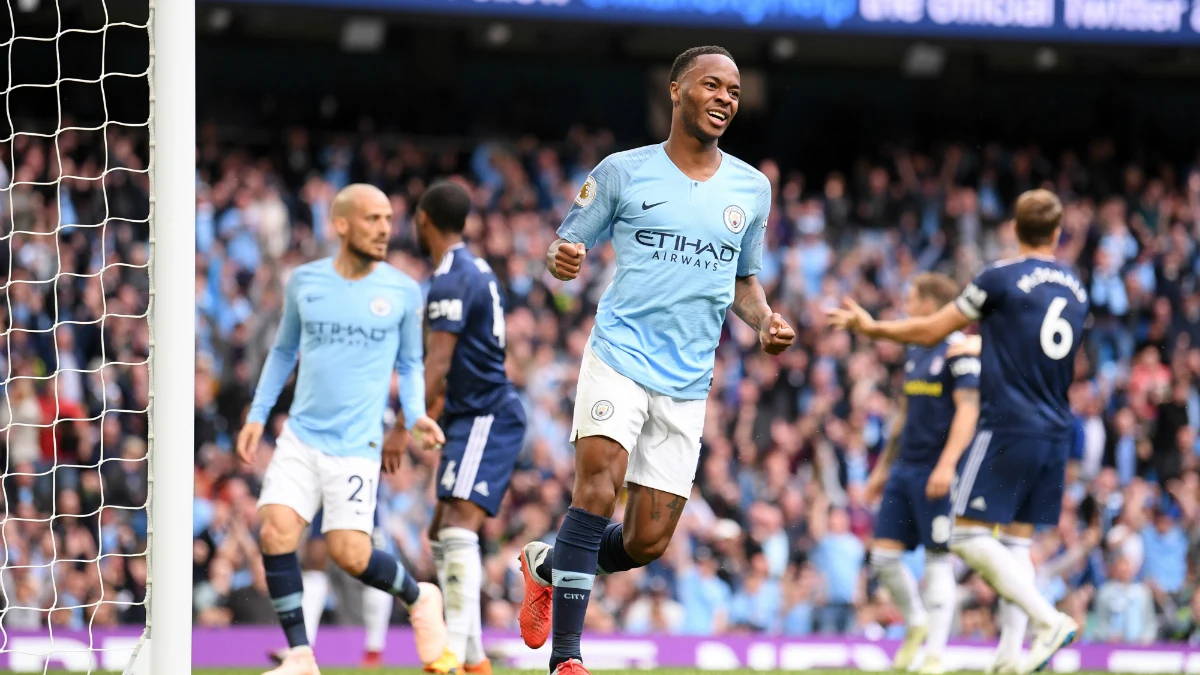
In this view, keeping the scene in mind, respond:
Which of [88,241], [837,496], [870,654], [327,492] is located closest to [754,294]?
[327,492]

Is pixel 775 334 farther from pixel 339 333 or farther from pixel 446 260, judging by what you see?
pixel 446 260

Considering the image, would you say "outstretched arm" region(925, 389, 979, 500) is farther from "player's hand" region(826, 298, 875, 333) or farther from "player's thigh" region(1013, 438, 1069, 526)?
"player's hand" region(826, 298, 875, 333)

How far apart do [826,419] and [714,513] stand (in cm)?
209

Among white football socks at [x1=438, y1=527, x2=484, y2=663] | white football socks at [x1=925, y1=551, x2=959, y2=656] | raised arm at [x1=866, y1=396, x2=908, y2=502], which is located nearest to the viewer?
white football socks at [x1=438, y1=527, x2=484, y2=663]

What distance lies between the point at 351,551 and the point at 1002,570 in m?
3.54

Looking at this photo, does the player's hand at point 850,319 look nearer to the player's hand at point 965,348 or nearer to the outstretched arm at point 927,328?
the outstretched arm at point 927,328

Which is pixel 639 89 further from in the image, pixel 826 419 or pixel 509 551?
pixel 509 551

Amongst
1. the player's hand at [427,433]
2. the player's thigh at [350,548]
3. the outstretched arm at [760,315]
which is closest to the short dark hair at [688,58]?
the outstretched arm at [760,315]

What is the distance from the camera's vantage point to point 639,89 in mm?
22109

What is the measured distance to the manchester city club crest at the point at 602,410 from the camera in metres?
5.75

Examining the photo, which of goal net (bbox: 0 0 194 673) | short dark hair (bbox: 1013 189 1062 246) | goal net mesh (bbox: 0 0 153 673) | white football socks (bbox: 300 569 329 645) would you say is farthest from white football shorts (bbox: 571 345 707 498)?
goal net mesh (bbox: 0 0 153 673)

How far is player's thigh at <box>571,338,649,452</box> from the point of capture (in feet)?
18.9

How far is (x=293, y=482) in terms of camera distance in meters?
7.71

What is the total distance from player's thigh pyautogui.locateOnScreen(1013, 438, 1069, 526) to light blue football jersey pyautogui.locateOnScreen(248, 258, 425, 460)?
344 cm
